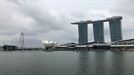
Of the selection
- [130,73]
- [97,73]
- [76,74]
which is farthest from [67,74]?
[130,73]

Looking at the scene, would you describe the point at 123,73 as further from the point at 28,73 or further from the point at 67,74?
the point at 28,73

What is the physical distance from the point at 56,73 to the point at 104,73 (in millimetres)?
10828

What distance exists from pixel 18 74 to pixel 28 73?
2412 mm

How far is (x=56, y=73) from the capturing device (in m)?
53.0

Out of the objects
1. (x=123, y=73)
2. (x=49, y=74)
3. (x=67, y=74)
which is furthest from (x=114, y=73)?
(x=49, y=74)

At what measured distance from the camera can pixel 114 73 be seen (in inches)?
2046

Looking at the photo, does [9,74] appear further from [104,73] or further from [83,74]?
[104,73]

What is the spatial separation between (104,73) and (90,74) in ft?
11.2

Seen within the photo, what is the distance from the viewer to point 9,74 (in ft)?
174

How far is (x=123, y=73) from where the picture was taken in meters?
51.9

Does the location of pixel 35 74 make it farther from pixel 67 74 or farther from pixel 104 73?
pixel 104 73

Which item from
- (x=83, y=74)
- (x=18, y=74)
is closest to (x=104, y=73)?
(x=83, y=74)

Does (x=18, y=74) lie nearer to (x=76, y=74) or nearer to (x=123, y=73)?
(x=76, y=74)

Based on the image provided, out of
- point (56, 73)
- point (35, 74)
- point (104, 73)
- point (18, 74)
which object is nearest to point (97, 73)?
point (104, 73)
